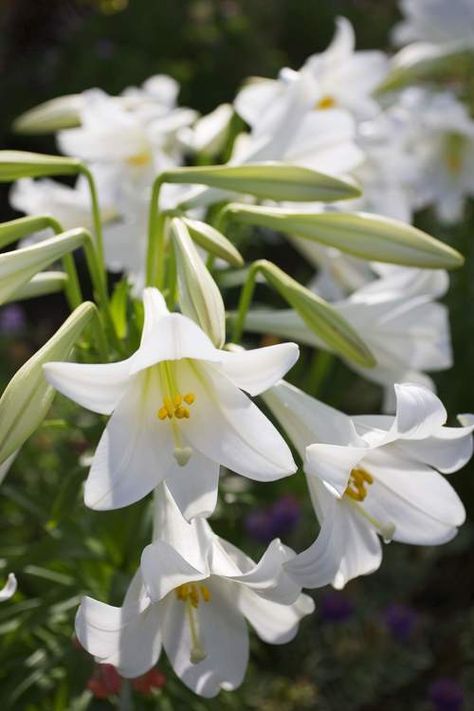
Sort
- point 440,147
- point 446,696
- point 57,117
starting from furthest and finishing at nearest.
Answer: point 440,147
point 446,696
point 57,117

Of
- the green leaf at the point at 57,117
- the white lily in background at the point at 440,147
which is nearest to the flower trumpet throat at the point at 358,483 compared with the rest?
the green leaf at the point at 57,117

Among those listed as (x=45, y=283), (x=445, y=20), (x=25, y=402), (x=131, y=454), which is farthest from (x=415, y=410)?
(x=445, y=20)

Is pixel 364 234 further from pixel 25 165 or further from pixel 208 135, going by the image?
pixel 208 135

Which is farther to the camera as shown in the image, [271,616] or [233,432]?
[271,616]

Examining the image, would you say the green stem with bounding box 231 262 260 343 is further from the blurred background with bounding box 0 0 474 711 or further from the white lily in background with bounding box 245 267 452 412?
the blurred background with bounding box 0 0 474 711

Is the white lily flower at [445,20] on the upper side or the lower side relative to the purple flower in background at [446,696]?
upper

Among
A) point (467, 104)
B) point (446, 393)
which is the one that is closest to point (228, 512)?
point (446, 393)

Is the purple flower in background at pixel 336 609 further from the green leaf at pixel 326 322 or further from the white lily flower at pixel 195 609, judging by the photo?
the green leaf at pixel 326 322
